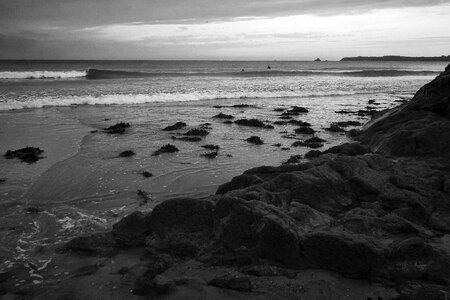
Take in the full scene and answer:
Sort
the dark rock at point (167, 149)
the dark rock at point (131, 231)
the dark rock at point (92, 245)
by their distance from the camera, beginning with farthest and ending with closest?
the dark rock at point (167, 149)
the dark rock at point (131, 231)
the dark rock at point (92, 245)

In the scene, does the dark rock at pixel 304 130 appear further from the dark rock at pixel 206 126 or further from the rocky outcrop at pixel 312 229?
the rocky outcrop at pixel 312 229

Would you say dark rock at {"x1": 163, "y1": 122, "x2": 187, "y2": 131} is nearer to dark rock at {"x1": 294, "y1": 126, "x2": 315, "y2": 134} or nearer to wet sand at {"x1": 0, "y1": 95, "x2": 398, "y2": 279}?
wet sand at {"x1": 0, "y1": 95, "x2": 398, "y2": 279}

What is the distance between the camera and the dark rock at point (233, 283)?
4434 mm

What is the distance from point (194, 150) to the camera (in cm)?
1166

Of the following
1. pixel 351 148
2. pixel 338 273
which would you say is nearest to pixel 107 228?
pixel 338 273

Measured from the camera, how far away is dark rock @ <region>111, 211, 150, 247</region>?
5.52m

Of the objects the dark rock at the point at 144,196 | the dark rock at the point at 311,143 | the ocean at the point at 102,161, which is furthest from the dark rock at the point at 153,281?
the dark rock at the point at 311,143

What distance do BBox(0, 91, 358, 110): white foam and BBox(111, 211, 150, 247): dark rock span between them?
56.4ft

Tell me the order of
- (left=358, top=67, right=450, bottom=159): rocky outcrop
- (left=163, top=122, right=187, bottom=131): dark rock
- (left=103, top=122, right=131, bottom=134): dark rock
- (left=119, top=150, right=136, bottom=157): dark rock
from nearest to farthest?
(left=358, top=67, right=450, bottom=159): rocky outcrop < (left=119, top=150, right=136, bottom=157): dark rock < (left=103, top=122, right=131, bottom=134): dark rock < (left=163, top=122, right=187, bottom=131): dark rock

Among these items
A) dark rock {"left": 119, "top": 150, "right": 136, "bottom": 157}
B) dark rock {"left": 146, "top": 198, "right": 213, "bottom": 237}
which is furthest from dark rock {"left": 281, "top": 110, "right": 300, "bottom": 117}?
dark rock {"left": 146, "top": 198, "right": 213, "bottom": 237}

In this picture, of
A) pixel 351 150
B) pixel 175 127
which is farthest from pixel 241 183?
pixel 175 127

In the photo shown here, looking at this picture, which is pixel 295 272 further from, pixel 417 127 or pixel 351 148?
pixel 417 127

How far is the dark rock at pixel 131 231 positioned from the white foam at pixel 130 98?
56.4ft

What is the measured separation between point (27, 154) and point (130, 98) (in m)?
14.7
